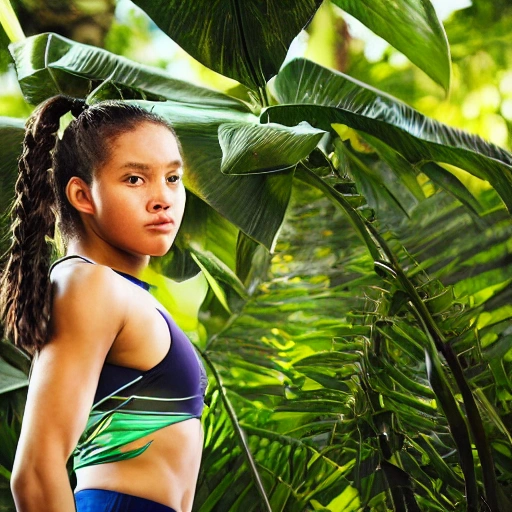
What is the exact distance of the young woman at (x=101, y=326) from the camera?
524mm

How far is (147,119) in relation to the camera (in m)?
0.61

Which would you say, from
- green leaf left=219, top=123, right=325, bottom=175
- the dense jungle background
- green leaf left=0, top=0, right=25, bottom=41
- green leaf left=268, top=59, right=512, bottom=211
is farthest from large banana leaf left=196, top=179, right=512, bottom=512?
green leaf left=0, top=0, right=25, bottom=41

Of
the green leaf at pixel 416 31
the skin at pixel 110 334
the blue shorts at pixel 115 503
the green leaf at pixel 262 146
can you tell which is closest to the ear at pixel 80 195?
the skin at pixel 110 334

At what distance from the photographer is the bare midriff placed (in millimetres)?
557

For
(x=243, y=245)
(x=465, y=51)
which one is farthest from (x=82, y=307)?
(x=465, y=51)

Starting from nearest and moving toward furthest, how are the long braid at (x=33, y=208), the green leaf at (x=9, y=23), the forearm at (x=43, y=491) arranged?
the forearm at (x=43, y=491), the long braid at (x=33, y=208), the green leaf at (x=9, y=23)

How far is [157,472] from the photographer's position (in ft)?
1.85

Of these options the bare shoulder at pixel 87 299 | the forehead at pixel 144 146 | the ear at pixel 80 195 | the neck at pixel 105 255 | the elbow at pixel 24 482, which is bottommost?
the elbow at pixel 24 482

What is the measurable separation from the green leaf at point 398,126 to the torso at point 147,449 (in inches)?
9.1

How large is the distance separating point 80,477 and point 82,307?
141 millimetres

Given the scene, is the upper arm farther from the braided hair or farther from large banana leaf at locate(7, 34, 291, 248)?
large banana leaf at locate(7, 34, 291, 248)

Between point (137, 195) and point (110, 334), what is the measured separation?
116 mm

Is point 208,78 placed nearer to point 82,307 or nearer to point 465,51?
point 465,51

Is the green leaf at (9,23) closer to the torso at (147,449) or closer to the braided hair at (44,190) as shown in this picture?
the braided hair at (44,190)
